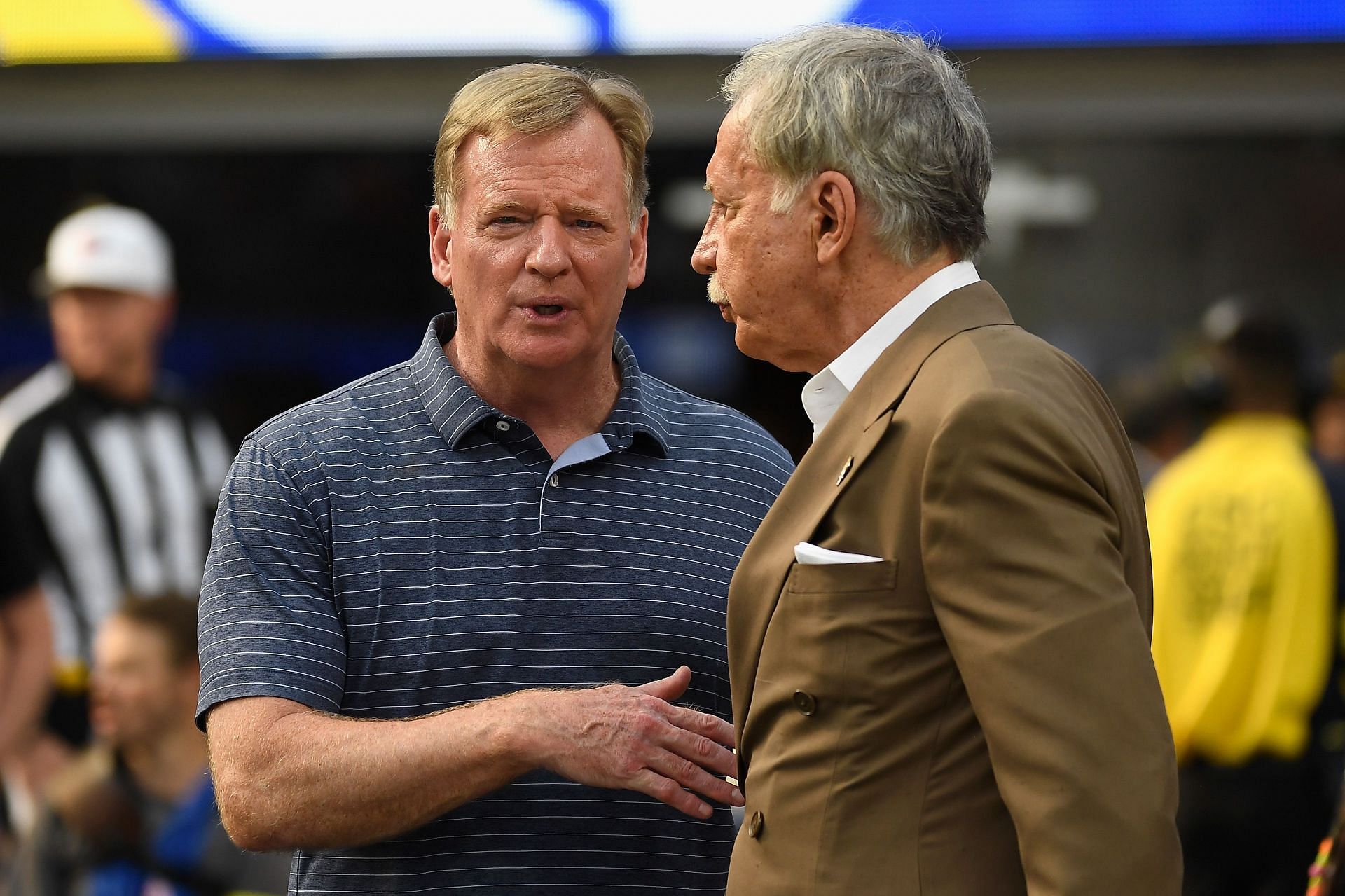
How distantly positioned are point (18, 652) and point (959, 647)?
442 cm

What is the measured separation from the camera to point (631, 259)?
98.6 inches

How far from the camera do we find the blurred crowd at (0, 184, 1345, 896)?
4637 millimetres

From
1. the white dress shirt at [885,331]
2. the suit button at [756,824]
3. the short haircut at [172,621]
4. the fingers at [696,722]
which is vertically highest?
the white dress shirt at [885,331]

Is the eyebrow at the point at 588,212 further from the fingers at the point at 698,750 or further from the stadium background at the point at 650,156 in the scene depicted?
the stadium background at the point at 650,156

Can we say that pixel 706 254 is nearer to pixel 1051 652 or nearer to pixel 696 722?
→ pixel 696 722

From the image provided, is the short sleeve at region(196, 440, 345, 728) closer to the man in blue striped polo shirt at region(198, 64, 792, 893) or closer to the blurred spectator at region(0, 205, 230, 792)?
the man in blue striped polo shirt at region(198, 64, 792, 893)

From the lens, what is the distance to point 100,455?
225 inches

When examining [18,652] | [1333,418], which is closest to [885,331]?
[18,652]

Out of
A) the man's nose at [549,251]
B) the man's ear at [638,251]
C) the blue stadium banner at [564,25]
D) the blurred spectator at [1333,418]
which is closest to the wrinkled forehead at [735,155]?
the man's nose at [549,251]

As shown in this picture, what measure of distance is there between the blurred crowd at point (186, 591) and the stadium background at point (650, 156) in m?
0.22

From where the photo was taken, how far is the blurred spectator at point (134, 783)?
448 centimetres

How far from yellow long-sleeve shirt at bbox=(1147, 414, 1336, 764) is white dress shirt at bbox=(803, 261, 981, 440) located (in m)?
3.41

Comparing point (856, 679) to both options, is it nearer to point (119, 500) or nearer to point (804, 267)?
point (804, 267)

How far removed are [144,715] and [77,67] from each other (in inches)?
95.8
